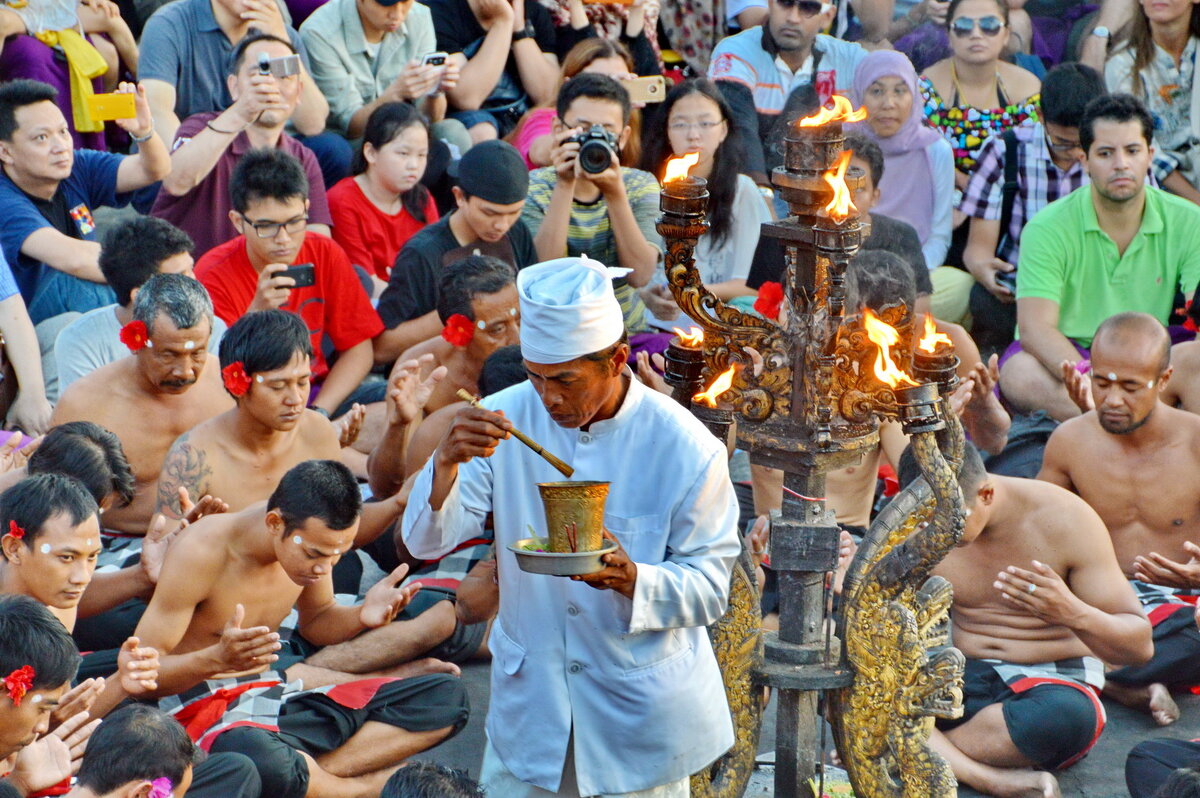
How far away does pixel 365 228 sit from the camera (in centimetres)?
759

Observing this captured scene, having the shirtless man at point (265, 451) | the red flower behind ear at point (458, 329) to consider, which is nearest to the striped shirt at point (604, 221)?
the red flower behind ear at point (458, 329)

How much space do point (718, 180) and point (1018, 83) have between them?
229 centimetres

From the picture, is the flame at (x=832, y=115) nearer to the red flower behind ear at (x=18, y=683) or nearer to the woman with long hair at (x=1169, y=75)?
the red flower behind ear at (x=18, y=683)

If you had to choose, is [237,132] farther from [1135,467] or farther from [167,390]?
[1135,467]

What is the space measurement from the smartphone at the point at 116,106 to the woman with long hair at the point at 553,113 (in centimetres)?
215

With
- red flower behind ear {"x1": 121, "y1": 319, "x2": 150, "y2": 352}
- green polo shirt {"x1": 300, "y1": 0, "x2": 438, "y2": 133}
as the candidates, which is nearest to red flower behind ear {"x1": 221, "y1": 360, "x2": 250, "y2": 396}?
red flower behind ear {"x1": 121, "y1": 319, "x2": 150, "y2": 352}

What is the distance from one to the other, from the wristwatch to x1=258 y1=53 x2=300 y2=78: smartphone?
1.86 metres

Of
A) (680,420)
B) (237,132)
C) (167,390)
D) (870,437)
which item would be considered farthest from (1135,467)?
(237,132)

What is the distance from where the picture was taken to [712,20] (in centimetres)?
990

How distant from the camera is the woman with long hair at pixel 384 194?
7.39 meters

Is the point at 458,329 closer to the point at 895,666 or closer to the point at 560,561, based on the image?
the point at 895,666

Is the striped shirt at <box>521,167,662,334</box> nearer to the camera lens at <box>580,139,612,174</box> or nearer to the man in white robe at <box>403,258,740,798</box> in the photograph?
the camera lens at <box>580,139,612,174</box>

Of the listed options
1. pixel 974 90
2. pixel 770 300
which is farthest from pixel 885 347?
pixel 974 90

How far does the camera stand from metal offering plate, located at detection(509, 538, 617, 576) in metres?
3.06
